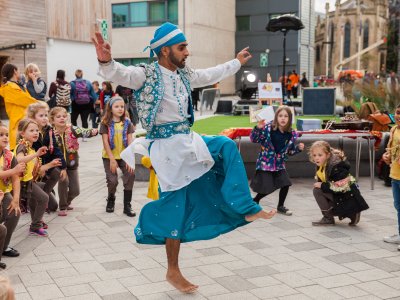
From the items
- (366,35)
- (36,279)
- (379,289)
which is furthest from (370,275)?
(366,35)

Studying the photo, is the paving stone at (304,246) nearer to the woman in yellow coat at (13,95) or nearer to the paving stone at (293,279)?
the paving stone at (293,279)

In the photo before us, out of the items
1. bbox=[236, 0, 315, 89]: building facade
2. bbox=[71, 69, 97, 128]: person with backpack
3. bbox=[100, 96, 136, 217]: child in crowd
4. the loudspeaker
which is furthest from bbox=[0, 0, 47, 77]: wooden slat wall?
bbox=[236, 0, 315, 89]: building facade

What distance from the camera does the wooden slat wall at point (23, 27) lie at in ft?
73.8

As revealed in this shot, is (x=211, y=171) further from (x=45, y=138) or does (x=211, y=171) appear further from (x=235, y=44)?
(x=235, y=44)

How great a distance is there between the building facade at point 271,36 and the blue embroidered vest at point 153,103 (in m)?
43.1

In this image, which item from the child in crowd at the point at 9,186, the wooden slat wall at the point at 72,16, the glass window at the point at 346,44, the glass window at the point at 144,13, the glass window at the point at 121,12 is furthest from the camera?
the glass window at the point at 346,44

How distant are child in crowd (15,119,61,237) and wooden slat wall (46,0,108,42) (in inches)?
802

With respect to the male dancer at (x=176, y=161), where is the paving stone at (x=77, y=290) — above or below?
below

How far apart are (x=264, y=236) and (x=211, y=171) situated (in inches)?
75.6

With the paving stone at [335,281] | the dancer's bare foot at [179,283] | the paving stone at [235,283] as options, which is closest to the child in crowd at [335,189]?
the paving stone at [335,281]

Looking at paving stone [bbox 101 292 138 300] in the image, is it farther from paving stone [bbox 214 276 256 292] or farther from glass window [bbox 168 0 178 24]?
glass window [bbox 168 0 178 24]

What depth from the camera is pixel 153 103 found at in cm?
436

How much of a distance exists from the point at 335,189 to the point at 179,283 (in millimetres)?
2836

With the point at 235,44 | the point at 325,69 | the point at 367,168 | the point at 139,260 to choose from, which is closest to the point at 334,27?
the point at 325,69
